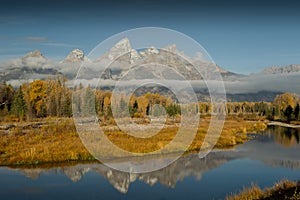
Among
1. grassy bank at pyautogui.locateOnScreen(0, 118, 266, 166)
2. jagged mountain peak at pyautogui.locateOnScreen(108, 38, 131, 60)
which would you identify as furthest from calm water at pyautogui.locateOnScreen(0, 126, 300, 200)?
jagged mountain peak at pyautogui.locateOnScreen(108, 38, 131, 60)

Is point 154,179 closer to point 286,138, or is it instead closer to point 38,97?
point 286,138

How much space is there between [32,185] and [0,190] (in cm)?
151

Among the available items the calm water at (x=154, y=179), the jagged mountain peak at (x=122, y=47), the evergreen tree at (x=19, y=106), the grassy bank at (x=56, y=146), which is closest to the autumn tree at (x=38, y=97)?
the evergreen tree at (x=19, y=106)

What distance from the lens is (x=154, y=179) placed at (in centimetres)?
1922

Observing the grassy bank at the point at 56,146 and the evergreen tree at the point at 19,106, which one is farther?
the evergreen tree at the point at 19,106

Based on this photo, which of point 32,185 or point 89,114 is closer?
point 32,185

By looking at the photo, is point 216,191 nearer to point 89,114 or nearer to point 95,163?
point 95,163

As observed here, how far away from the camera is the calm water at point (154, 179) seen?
641 inches

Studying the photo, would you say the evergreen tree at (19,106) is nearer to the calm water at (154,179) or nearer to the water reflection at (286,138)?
the water reflection at (286,138)

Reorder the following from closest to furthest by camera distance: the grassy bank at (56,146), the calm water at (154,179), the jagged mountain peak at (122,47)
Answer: the calm water at (154,179), the jagged mountain peak at (122,47), the grassy bank at (56,146)

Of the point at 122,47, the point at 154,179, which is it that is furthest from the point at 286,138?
the point at 154,179

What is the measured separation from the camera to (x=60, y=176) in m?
19.2

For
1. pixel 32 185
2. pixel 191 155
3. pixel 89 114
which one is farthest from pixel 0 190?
pixel 89 114

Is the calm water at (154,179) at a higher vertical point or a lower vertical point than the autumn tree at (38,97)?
lower
